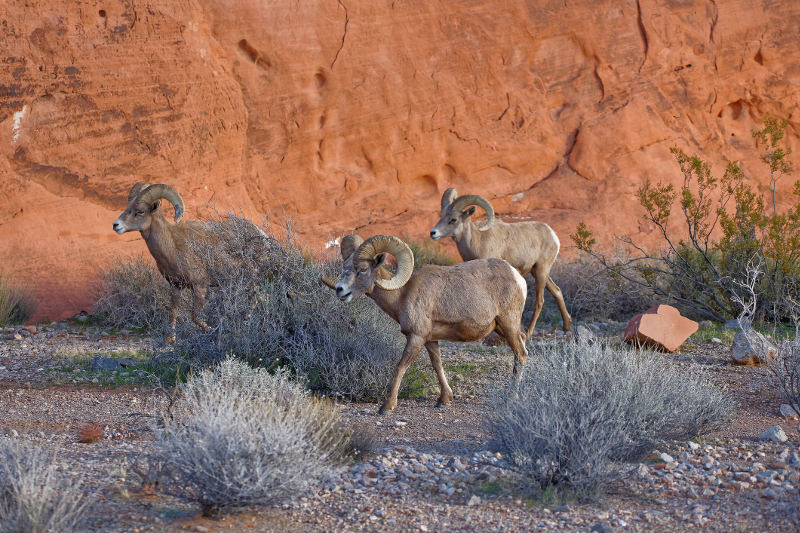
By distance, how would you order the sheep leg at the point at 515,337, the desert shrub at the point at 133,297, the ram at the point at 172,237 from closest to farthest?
the sheep leg at the point at 515,337 → the ram at the point at 172,237 → the desert shrub at the point at 133,297

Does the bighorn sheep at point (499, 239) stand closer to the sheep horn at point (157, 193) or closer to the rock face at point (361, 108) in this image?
the rock face at point (361, 108)

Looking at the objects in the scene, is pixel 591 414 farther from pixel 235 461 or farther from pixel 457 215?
pixel 457 215

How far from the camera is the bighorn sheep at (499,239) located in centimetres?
1287

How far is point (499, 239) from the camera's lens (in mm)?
13242

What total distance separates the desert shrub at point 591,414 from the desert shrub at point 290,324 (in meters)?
2.31

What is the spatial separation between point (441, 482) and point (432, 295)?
284 centimetres

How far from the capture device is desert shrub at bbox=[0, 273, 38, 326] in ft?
46.8

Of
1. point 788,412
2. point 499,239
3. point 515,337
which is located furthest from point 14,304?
point 788,412

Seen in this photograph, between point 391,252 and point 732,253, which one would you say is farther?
point 732,253

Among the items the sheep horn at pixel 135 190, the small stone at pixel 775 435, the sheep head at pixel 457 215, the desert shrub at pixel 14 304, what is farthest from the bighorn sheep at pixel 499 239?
the desert shrub at pixel 14 304

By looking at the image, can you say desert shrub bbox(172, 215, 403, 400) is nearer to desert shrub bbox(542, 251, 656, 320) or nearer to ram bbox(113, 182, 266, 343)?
ram bbox(113, 182, 266, 343)

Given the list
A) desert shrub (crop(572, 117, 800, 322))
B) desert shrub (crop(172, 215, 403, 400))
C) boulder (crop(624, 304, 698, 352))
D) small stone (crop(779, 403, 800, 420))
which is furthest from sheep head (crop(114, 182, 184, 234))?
small stone (crop(779, 403, 800, 420))

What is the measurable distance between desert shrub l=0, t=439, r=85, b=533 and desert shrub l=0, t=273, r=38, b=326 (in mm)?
9816

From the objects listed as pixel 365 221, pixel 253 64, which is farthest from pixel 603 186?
pixel 253 64
